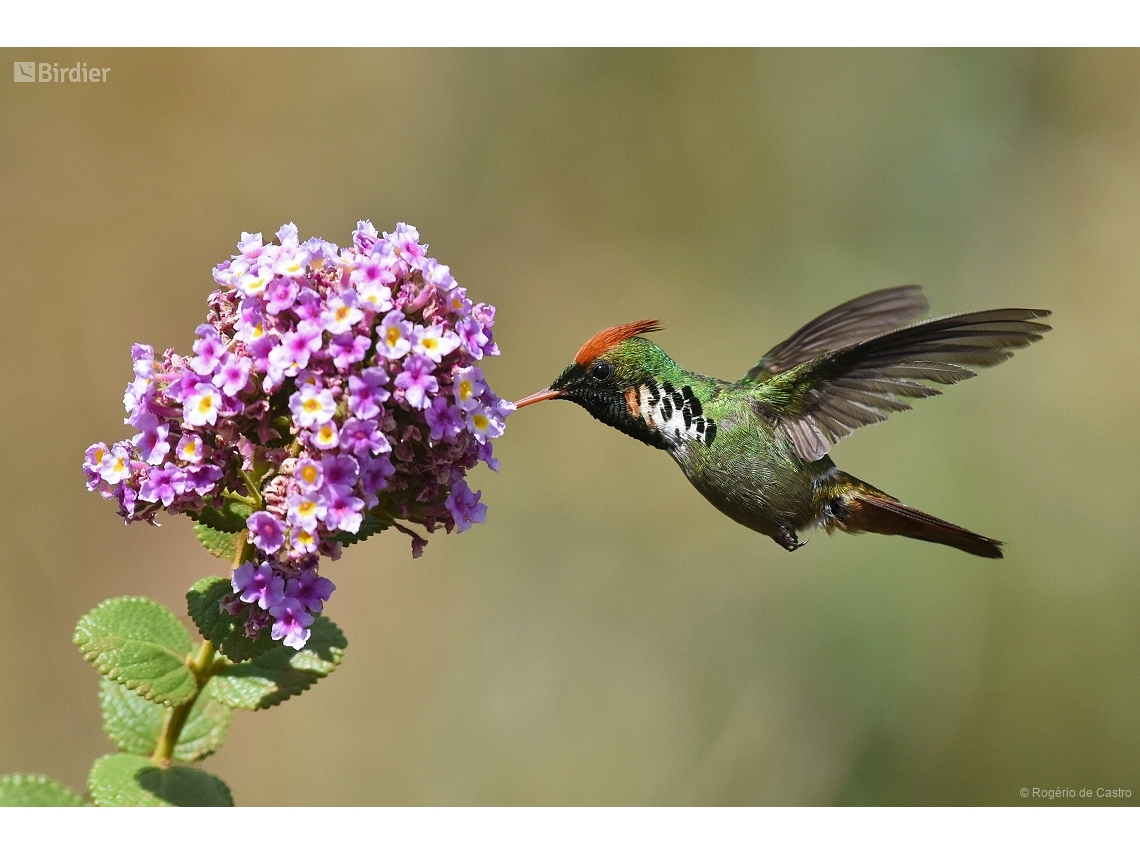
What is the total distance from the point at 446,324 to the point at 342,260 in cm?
32

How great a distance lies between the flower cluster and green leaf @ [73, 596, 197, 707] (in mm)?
451

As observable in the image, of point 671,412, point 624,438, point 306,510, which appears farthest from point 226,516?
point 624,438

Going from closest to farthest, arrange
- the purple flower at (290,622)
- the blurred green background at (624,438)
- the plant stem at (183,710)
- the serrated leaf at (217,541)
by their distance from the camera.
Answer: the purple flower at (290,622) < the plant stem at (183,710) < the serrated leaf at (217,541) < the blurred green background at (624,438)

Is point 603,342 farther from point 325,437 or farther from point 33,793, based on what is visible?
point 33,793

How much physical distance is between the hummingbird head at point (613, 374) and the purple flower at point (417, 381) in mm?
1074

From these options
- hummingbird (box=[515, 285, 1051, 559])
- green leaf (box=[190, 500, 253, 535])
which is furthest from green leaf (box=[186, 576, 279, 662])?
hummingbird (box=[515, 285, 1051, 559])

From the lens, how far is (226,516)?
265 centimetres

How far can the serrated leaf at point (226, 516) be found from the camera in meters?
2.60

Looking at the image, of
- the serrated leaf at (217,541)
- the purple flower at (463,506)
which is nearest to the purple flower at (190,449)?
the serrated leaf at (217,541)

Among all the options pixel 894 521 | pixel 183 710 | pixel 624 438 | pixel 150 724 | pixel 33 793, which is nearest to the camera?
pixel 33 793

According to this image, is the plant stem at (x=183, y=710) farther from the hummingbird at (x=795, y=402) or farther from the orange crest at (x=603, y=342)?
the orange crest at (x=603, y=342)

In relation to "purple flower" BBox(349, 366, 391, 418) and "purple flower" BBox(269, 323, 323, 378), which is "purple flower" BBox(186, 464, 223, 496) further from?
"purple flower" BBox(349, 366, 391, 418)

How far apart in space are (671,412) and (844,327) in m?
0.94

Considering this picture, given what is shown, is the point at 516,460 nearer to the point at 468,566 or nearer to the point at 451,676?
the point at 468,566
